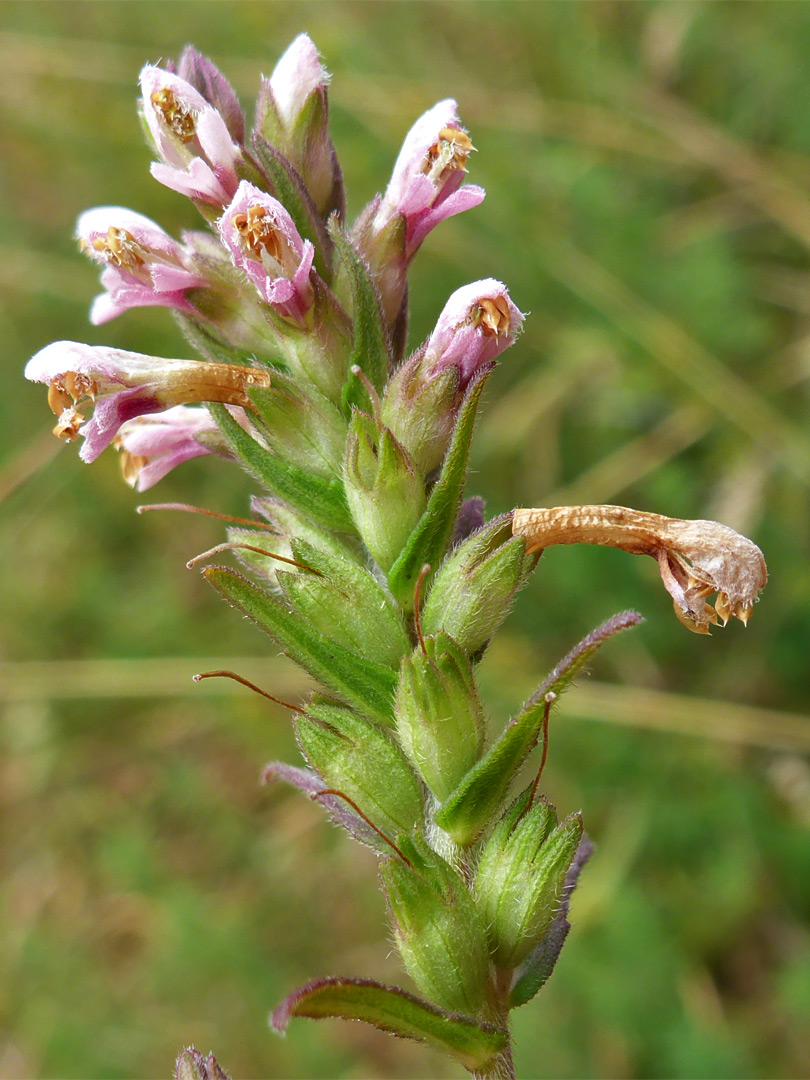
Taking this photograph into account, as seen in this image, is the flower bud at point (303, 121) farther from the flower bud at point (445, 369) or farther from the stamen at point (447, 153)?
the flower bud at point (445, 369)

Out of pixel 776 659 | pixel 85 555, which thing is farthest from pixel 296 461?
pixel 85 555

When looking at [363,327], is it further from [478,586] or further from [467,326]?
[478,586]

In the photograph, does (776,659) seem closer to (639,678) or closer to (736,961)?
(639,678)

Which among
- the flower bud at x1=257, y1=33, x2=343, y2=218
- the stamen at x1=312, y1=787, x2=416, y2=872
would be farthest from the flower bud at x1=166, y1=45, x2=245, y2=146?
the stamen at x1=312, y1=787, x2=416, y2=872

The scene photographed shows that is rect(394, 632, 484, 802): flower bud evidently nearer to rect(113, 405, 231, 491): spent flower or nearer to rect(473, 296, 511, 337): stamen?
rect(473, 296, 511, 337): stamen

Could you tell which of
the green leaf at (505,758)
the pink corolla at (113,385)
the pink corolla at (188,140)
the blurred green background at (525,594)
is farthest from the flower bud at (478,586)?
the blurred green background at (525,594)

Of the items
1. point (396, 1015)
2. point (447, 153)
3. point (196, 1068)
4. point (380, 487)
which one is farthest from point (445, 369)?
point (196, 1068)

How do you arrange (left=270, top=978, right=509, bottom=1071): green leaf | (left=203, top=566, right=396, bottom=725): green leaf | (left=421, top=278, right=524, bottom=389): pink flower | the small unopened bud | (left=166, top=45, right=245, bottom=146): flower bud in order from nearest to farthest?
(left=270, top=978, right=509, bottom=1071): green leaf → the small unopened bud → (left=203, top=566, right=396, bottom=725): green leaf → (left=421, top=278, right=524, bottom=389): pink flower → (left=166, top=45, right=245, bottom=146): flower bud
